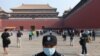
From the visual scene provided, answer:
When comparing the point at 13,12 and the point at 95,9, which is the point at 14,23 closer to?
the point at 13,12

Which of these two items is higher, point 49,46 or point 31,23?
point 49,46

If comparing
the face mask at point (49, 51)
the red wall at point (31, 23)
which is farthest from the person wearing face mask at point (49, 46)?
the red wall at point (31, 23)

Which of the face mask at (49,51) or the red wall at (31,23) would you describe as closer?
the face mask at (49,51)

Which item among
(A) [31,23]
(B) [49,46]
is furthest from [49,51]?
(A) [31,23]

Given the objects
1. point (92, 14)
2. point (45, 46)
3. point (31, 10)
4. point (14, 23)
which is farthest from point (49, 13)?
point (45, 46)

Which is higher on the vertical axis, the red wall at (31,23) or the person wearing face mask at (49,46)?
the person wearing face mask at (49,46)

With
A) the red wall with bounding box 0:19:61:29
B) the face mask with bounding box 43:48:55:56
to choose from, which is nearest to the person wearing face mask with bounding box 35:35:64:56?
the face mask with bounding box 43:48:55:56

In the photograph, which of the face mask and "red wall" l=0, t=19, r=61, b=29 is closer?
the face mask

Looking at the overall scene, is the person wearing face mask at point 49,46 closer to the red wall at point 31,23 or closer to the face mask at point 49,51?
the face mask at point 49,51

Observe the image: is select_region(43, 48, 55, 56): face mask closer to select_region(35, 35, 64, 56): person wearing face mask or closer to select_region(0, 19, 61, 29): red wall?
select_region(35, 35, 64, 56): person wearing face mask

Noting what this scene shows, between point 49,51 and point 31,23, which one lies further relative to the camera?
point 31,23

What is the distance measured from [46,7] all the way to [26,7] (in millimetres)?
6584

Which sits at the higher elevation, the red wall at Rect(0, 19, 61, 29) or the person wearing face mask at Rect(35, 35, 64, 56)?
the person wearing face mask at Rect(35, 35, 64, 56)

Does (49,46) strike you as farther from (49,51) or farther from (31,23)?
(31,23)
